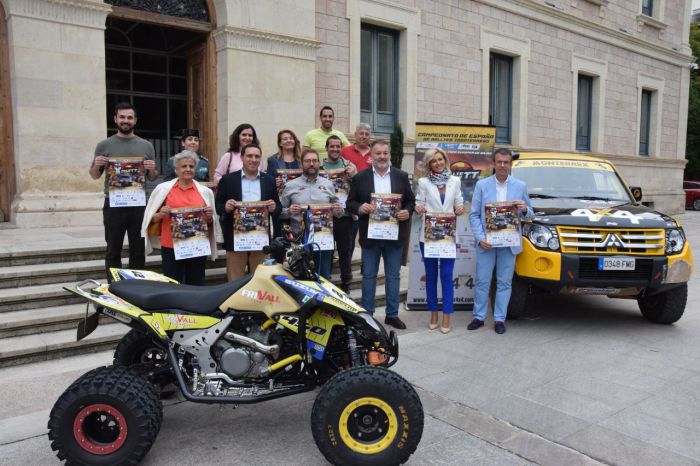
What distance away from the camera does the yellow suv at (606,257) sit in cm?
614

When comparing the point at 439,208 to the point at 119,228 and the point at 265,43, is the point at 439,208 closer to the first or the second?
the point at 119,228

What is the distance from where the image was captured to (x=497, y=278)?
6449 mm

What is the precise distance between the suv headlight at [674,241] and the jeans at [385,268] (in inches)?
113

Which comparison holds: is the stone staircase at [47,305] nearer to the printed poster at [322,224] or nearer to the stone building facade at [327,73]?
the printed poster at [322,224]

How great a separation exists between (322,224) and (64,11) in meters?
5.48

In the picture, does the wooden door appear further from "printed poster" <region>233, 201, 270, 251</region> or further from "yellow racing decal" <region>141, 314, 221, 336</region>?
"yellow racing decal" <region>141, 314, 221, 336</region>

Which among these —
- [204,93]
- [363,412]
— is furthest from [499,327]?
[204,93]

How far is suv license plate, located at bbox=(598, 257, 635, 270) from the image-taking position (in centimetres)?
611

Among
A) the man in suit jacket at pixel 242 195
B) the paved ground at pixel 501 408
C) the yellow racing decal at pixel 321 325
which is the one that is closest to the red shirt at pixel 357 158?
the man in suit jacket at pixel 242 195

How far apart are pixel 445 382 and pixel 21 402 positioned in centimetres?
333

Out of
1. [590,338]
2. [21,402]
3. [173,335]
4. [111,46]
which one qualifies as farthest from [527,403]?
[111,46]

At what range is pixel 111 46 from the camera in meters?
11.3

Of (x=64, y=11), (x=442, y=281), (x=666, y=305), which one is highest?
A: (x=64, y=11)

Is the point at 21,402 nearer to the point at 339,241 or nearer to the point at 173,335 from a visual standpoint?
the point at 173,335
